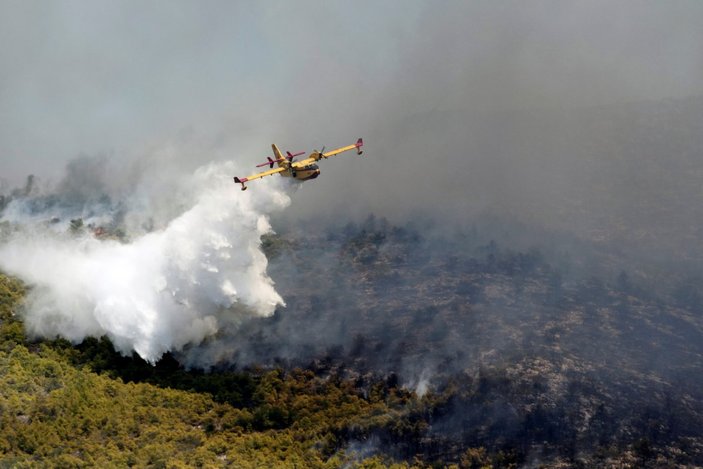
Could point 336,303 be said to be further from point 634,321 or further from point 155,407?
point 634,321

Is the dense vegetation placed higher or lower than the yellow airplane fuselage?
lower

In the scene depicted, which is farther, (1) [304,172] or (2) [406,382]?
(1) [304,172]

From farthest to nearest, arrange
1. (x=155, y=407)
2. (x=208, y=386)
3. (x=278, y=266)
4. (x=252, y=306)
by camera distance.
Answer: (x=278, y=266)
(x=252, y=306)
(x=208, y=386)
(x=155, y=407)

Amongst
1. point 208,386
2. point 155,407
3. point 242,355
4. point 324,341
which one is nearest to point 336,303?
point 324,341

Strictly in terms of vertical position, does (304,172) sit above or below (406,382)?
above

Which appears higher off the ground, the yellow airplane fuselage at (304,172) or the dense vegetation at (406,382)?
the yellow airplane fuselage at (304,172)

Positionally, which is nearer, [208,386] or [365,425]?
[365,425]

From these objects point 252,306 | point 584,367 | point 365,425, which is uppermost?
point 252,306

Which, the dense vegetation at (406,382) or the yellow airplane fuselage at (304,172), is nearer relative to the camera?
the dense vegetation at (406,382)

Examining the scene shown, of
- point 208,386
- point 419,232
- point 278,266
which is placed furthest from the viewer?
point 419,232

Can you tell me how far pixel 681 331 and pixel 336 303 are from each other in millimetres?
55601

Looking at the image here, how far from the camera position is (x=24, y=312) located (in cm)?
10894

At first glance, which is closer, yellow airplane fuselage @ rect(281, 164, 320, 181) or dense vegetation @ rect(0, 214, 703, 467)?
dense vegetation @ rect(0, 214, 703, 467)

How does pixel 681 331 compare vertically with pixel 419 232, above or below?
below
